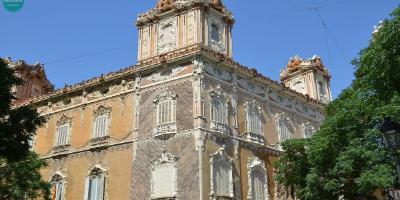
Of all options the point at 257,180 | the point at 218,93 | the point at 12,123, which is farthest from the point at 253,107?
the point at 12,123

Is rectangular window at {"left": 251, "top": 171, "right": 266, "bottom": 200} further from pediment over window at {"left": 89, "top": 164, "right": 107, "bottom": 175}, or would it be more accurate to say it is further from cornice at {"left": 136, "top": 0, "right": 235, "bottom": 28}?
cornice at {"left": 136, "top": 0, "right": 235, "bottom": 28}

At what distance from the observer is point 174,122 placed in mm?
27172

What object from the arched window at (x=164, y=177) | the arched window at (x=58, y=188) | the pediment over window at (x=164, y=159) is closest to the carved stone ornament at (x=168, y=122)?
the pediment over window at (x=164, y=159)

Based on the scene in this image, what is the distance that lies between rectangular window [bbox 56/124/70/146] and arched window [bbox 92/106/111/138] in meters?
2.53

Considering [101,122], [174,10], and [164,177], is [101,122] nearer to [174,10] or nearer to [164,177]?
[164,177]

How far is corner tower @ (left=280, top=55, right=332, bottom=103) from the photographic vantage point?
39469mm

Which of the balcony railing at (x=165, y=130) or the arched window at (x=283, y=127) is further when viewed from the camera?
the arched window at (x=283, y=127)

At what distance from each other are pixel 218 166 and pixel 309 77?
16.9 m

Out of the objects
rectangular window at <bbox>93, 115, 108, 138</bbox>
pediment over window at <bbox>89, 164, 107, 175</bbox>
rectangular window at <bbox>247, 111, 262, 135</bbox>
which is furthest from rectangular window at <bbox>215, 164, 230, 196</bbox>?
rectangular window at <bbox>93, 115, 108, 138</bbox>

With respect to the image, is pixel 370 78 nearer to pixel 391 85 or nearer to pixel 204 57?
pixel 391 85

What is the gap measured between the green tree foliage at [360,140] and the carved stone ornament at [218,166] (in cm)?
321

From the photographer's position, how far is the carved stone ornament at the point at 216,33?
30281mm

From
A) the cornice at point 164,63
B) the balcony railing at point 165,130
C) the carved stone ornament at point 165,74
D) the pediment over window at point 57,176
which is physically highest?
the cornice at point 164,63

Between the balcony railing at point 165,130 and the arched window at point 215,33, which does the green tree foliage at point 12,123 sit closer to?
the balcony railing at point 165,130
